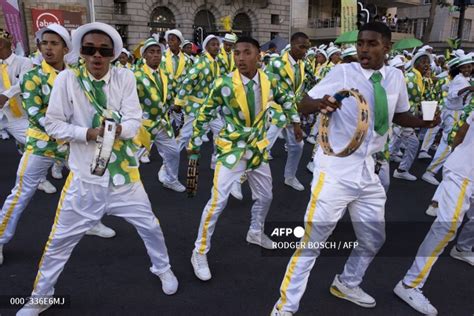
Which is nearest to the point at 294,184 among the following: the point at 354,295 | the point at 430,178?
the point at 430,178

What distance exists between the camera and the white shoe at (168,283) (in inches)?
129

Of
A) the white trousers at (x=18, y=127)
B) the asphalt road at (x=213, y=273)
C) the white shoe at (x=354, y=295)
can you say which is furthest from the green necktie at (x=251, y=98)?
the white trousers at (x=18, y=127)

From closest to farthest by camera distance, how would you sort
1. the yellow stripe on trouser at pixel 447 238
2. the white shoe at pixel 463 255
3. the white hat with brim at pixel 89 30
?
the white hat with brim at pixel 89 30
the yellow stripe on trouser at pixel 447 238
the white shoe at pixel 463 255

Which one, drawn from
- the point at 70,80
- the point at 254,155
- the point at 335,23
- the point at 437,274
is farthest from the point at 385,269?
the point at 335,23

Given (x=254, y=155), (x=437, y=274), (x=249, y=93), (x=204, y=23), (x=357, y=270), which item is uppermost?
(x=204, y=23)

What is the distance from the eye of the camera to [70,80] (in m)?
2.65

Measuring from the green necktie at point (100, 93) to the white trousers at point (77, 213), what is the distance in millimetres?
583

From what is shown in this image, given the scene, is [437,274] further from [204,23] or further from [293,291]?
[204,23]

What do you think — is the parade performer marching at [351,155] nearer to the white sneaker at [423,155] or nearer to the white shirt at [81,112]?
the white shirt at [81,112]

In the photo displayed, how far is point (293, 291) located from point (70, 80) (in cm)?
218

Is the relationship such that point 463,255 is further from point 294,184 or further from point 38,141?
point 38,141

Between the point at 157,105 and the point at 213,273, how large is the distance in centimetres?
256

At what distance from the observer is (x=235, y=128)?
11.6ft

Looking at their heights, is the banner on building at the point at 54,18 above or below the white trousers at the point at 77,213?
above
